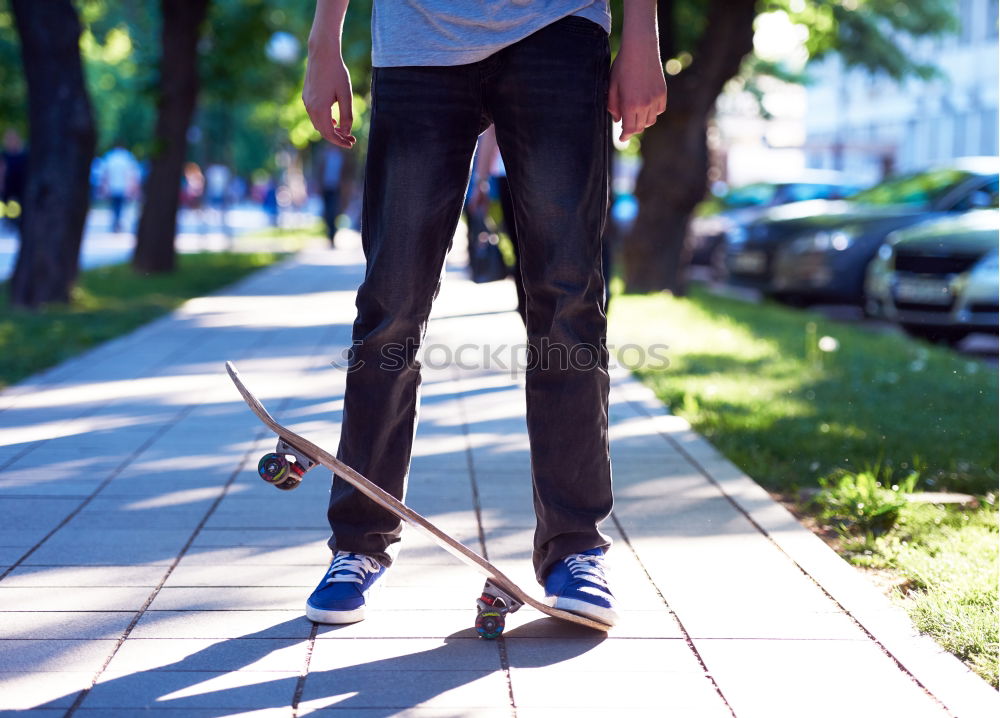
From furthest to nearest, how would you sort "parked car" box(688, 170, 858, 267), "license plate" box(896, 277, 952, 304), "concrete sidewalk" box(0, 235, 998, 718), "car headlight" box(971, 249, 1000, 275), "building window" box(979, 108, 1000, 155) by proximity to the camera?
1. "building window" box(979, 108, 1000, 155)
2. "parked car" box(688, 170, 858, 267)
3. "license plate" box(896, 277, 952, 304)
4. "car headlight" box(971, 249, 1000, 275)
5. "concrete sidewalk" box(0, 235, 998, 718)

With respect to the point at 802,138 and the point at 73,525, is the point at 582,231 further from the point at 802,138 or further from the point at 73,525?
the point at 802,138

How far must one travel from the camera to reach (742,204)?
75.2 feet

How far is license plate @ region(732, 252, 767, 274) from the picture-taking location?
50.5ft

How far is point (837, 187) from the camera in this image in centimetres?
2203

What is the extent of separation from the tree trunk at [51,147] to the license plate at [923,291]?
6.57 m

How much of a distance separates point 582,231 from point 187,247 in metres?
22.2

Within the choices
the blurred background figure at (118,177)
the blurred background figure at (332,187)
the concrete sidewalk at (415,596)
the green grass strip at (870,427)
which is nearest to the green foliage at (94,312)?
the concrete sidewalk at (415,596)

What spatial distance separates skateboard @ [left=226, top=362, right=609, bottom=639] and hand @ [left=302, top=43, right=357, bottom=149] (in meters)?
0.60

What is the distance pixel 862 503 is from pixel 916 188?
407 inches

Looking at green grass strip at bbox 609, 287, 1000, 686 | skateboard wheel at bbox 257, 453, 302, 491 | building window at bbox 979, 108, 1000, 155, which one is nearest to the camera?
skateboard wheel at bbox 257, 453, 302, 491

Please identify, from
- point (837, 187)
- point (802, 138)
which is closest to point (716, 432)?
point (837, 187)

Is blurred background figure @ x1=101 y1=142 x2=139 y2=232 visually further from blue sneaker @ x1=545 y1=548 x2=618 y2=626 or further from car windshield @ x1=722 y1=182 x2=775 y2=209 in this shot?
blue sneaker @ x1=545 y1=548 x2=618 y2=626

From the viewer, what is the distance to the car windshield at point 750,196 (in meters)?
22.8

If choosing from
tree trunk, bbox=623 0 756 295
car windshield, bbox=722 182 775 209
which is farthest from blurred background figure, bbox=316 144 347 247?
tree trunk, bbox=623 0 756 295
